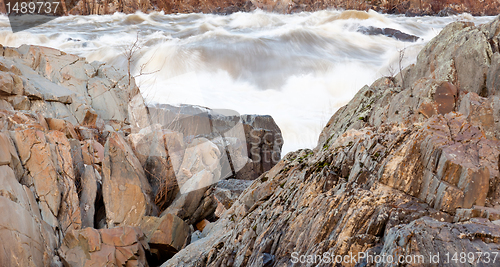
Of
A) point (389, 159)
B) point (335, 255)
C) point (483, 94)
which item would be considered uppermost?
point (483, 94)

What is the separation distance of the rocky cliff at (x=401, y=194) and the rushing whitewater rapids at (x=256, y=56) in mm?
12158

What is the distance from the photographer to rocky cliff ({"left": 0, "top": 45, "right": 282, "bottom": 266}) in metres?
6.36

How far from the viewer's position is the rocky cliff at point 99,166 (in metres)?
6.36

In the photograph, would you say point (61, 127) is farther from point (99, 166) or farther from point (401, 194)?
point (401, 194)

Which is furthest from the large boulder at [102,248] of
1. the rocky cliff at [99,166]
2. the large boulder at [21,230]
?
the large boulder at [21,230]

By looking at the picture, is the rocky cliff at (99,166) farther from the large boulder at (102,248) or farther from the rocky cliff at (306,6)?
the rocky cliff at (306,6)

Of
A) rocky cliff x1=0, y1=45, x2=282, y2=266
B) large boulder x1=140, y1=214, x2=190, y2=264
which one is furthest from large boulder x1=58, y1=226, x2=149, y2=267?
large boulder x1=140, y1=214, x2=190, y2=264

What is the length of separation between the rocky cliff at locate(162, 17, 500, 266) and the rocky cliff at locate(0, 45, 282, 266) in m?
1.89

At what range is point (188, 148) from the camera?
10531mm

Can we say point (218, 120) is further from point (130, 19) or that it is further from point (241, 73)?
point (130, 19)

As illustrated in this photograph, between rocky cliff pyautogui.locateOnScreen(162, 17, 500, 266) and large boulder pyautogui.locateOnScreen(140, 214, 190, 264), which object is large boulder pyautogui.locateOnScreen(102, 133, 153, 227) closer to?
large boulder pyautogui.locateOnScreen(140, 214, 190, 264)

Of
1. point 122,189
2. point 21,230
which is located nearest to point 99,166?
point 122,189

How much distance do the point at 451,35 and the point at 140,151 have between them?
7549mm

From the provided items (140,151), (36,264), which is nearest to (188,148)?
(140,151)
